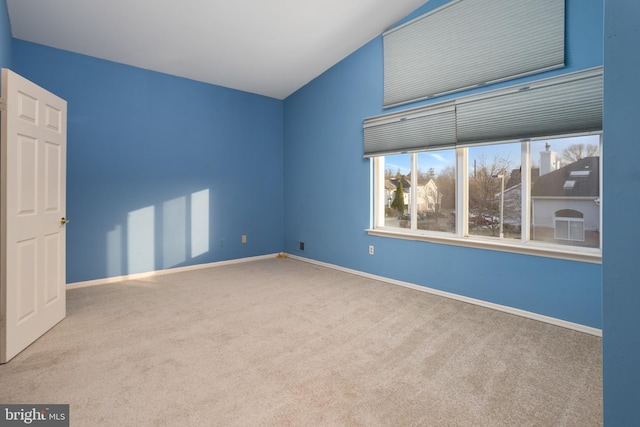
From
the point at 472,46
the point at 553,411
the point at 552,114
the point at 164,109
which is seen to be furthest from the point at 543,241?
the point at 164,109

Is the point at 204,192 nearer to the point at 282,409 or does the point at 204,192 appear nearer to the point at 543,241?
the point at 282,409

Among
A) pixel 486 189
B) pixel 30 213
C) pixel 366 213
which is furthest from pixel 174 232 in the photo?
pixel 486 189

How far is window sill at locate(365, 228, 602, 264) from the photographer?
258 cm

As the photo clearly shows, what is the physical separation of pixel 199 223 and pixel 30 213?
2.46 m

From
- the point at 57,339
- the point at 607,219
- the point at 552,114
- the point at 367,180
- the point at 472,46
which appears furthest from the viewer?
the point at 367,180

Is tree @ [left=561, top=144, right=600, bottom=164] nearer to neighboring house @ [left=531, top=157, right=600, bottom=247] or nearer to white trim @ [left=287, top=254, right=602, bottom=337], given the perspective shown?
neighboring house @ [left=531, top=157, right=600, bottom=247]

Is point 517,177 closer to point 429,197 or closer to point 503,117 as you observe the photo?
point 503,117

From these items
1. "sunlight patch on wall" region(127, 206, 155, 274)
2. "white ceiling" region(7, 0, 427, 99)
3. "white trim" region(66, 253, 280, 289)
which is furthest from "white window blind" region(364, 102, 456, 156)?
"sunlight patch on wall" region(127, 206, 155, 274)

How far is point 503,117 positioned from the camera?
297 cm

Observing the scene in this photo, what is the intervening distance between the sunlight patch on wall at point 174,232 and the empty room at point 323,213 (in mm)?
31

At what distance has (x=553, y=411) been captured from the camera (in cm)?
161

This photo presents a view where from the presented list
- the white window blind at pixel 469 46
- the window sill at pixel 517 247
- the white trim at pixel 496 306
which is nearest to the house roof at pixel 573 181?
the window sill at pixel 517 247

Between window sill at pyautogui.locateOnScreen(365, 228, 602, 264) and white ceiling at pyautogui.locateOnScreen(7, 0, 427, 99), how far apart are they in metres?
2.67

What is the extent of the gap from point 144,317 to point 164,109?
9.86ft
